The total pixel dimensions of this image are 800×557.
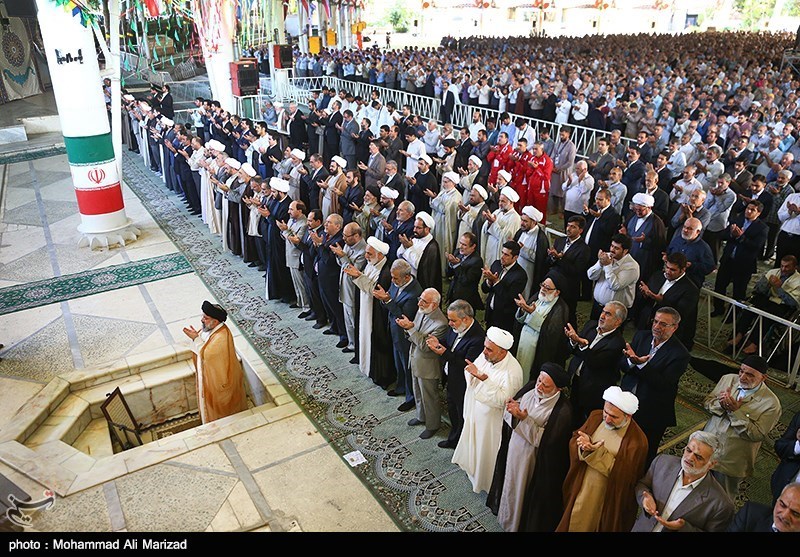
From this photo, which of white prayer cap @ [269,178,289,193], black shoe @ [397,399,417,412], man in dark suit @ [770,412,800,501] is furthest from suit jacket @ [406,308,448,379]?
white prayer cap @ [269,178,289,193]

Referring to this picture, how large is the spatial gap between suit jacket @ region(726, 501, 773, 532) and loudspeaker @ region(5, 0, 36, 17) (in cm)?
1325

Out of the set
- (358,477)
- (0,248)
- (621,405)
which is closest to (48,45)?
(0,248)

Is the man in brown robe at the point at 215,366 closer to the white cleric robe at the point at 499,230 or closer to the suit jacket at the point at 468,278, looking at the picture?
the suit jacket at the point at 468,278

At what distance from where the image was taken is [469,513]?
14.9ft

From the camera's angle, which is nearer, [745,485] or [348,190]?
[745,485]

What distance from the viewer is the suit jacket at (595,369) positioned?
4.58 metres

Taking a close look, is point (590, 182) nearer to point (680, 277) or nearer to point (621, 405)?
point (680, 277)

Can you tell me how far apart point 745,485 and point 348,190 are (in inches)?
241

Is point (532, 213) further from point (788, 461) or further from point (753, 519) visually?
point (753, 519)

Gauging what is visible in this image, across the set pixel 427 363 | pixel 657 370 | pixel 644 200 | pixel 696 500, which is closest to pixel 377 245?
pixel 427 363

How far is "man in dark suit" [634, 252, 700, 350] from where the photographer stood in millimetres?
5438

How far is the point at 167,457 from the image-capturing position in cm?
505

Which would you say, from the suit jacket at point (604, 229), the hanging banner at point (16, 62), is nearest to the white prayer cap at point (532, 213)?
the suit jacket at point (604, 229)

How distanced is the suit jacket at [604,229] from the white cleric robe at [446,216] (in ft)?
6.04
